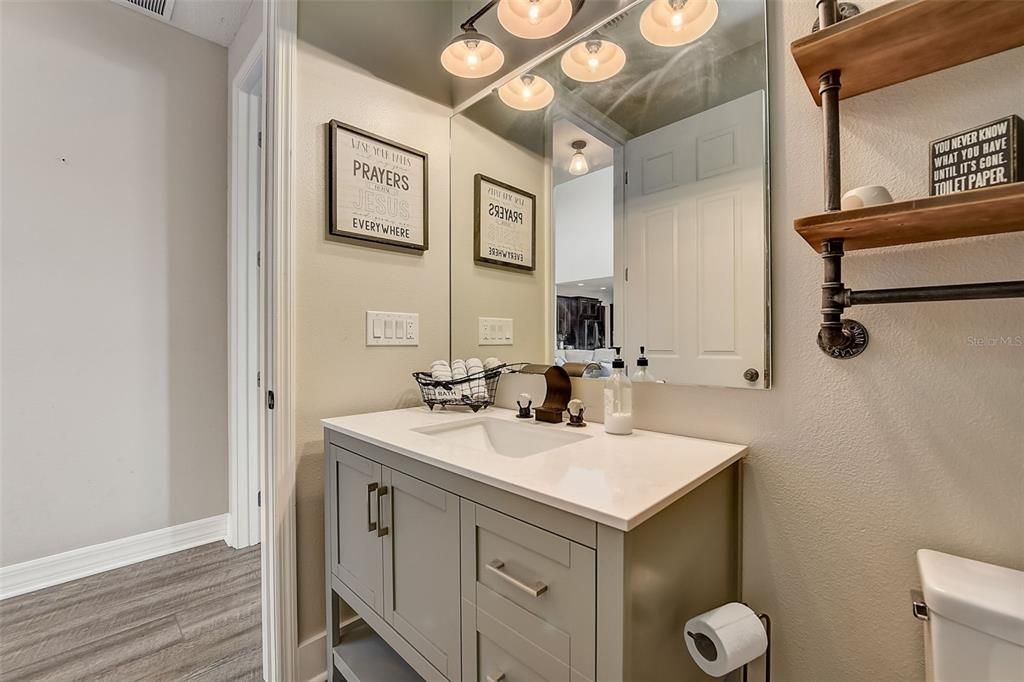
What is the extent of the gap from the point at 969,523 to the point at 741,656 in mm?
473

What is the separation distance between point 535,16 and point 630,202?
67 cm

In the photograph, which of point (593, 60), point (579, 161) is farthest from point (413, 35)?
point (579, 161)

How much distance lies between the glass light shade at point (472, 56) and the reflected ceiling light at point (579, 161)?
44 centimetres

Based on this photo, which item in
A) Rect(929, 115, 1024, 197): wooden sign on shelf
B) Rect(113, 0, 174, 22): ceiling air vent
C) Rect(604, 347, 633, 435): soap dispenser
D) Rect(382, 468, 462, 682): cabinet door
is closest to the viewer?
Rect(929, 115, 1024, 197): wooden sign on shelf

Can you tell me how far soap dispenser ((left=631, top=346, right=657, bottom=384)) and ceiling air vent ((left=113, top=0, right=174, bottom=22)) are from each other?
2699 mm

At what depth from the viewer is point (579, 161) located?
1.47 metres

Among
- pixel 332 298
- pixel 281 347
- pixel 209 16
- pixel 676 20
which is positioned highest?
pixel 209 16

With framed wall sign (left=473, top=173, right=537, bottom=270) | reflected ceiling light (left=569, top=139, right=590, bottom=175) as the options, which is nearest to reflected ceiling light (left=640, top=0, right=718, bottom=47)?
reflected ceiling light (left=569, top=139, right=590, bottom=175)

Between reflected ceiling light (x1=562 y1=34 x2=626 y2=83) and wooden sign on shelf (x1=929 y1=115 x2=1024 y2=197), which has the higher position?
reflected ceiling light (x1=562 y1=34 x2=626 y2=83)

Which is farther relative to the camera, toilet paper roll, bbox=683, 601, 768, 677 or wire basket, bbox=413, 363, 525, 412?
wire basket, bbox=413, 363, 525, 412

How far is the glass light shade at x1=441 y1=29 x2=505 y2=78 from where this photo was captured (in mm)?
1546

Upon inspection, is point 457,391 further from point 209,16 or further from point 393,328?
point 209,16

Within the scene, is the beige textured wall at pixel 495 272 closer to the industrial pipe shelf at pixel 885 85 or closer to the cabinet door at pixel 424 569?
the cabinet door at pixel 424 569

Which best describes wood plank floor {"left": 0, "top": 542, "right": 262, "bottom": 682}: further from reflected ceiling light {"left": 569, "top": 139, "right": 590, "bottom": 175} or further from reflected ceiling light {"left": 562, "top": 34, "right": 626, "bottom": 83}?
reflected ceiling light {"left": 562, "top": 34, "right": 626, "bottom": 83}
